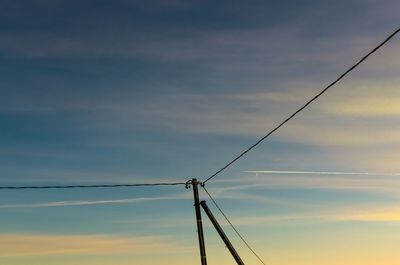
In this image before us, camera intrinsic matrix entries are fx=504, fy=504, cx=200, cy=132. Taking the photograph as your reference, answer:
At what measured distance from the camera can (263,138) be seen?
73.3 feet

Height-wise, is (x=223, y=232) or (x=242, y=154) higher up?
(x=242, y=154)

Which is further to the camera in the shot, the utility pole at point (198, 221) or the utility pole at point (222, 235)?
the utility pole at point (198, 221)

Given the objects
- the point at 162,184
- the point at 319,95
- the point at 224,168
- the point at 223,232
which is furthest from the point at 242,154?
the point at 319,95

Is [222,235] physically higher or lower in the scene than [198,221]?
lower

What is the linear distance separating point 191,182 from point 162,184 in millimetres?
3164

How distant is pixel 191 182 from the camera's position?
2662cm

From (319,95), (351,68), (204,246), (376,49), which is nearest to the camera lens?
(376,49)

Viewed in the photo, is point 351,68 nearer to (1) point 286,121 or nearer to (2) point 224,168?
(1) point 286,121

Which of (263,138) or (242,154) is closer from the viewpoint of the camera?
(263,138)

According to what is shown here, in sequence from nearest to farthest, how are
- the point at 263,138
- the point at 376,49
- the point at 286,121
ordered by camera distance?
the point at 376,49 < the point at 286,121 < the point at 263,138

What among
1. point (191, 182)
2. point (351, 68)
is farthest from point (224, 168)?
point (351, 68)

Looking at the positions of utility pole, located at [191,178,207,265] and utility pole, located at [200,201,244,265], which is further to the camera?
utility pole, located at [191,178,207,265]

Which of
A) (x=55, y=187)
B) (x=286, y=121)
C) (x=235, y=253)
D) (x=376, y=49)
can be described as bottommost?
(x=235, y=253)

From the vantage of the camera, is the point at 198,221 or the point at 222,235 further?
the point at 198,221
